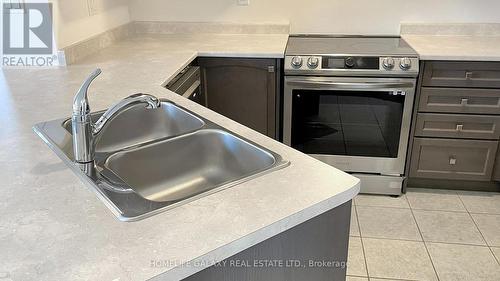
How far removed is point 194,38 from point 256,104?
28.0 inches

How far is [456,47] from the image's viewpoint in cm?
254

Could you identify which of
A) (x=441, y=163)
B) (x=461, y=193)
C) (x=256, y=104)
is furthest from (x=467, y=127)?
(x=256, y=104)

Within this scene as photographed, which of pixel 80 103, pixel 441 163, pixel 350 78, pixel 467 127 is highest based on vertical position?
pixel 80 103

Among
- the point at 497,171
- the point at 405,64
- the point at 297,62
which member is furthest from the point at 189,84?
the point at 497,171

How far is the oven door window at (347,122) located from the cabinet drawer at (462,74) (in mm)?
211

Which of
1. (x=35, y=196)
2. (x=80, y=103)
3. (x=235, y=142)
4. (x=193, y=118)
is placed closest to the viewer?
(x=35, y=196)

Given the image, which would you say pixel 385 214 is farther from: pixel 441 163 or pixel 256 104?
pixel 256 104

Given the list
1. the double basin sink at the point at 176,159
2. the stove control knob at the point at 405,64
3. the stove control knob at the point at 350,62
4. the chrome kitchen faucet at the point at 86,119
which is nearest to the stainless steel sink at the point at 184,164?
the double basin sink at the point at 176,159

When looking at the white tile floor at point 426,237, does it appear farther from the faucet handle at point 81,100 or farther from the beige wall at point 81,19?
the beige wall at point 81,19

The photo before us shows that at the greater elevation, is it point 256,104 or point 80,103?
point 80,103

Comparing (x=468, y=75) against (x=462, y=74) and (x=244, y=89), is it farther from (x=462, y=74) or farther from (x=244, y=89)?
(x=244, y=89)

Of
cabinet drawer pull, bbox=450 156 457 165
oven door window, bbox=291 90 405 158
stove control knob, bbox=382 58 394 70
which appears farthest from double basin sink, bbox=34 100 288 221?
cabinet drawer pull, bbox=450 156 457 165

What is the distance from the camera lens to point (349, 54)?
2.48 meters

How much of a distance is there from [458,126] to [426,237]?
71cm
